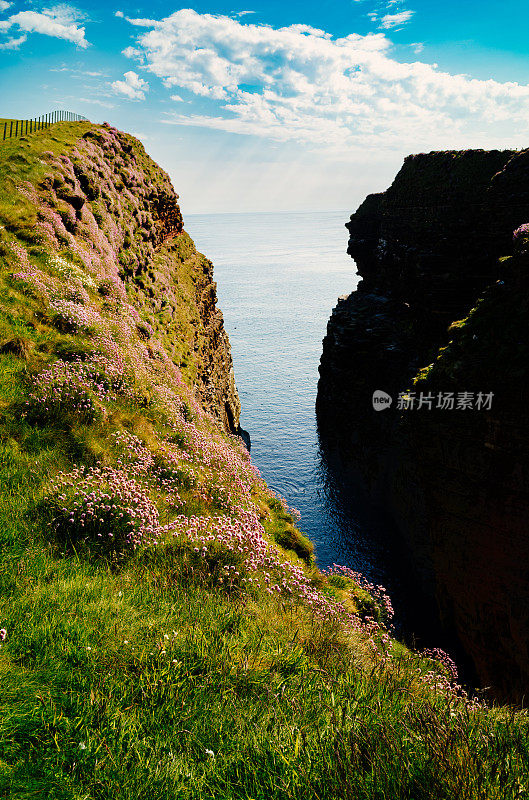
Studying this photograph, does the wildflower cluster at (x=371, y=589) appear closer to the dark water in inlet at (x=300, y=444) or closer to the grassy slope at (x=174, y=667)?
the grassy slope at (x=174, y=667)

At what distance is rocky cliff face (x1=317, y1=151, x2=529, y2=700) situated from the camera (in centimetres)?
2309

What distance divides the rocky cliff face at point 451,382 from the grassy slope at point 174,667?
638 inches

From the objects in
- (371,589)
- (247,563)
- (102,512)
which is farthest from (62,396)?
(371,589)

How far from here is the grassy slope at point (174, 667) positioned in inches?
116

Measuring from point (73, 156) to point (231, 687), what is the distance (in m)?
35.0

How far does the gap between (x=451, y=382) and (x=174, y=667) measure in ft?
83.4

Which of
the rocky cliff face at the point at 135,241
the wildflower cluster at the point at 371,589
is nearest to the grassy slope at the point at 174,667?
the wildflower cluster at the point at 371,589

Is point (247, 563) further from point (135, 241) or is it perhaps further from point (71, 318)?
point (135, 241)

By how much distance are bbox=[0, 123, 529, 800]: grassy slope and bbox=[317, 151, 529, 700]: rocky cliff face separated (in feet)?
53.1

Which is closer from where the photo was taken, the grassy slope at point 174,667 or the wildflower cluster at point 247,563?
the grassy slope at point 174,667

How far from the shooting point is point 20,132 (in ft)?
116

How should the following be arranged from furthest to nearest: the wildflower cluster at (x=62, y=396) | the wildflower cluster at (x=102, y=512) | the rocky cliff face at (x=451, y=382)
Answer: the rocky cliff face at (x=451, y=382), the wildflower cluster at (x=62, y=396), the wildflower cluster at (x=102, y=512)

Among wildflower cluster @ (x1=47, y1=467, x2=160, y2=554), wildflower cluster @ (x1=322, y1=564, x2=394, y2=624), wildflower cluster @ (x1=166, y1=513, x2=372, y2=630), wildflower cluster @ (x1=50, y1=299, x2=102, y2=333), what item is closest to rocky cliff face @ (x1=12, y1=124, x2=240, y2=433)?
wildflower cluster @ (x1=50, y1=299, x2=102, y2=333)

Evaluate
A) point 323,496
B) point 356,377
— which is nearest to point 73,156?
point 323,496
